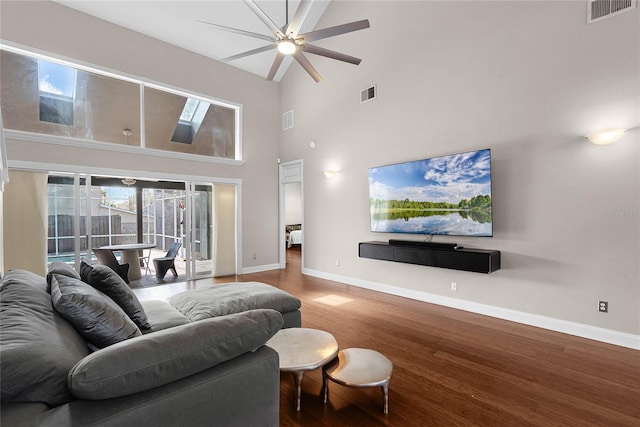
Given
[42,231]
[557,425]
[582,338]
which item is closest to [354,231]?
[582,338]

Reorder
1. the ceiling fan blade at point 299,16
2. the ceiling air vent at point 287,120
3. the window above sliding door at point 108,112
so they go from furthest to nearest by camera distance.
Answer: the ceiling air vent at point 287,120 → the window above sliding door at point 108,112 → the ceiling fan blade at point 299,16

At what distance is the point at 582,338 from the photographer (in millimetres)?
3166

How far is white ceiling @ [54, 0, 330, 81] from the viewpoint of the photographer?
486cm

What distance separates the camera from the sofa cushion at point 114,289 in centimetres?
194

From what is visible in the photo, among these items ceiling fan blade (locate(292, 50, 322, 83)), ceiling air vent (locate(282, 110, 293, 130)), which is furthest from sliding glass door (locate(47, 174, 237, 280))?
ceiling fan blade (locate(292, 50, 322, 83))

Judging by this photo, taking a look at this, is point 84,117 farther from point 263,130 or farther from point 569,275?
point 569,275

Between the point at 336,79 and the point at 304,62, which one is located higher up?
the point at 336,79

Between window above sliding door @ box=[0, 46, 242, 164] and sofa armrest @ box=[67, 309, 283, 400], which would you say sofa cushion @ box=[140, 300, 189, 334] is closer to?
sofa armrest @ box=[67, 309, 283, 400]

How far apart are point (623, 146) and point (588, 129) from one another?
348 millimetres

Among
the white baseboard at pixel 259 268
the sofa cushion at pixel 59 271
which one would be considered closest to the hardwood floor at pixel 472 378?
the sofa cushion at pixel 59 271

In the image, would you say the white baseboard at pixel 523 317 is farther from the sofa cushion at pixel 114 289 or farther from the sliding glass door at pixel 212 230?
the sofa cushion at pixel 114 289

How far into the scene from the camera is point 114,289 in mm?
1967

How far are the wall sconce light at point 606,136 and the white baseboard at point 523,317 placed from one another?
6.44 ft

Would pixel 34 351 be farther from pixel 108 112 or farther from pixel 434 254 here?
pixel 108 112
